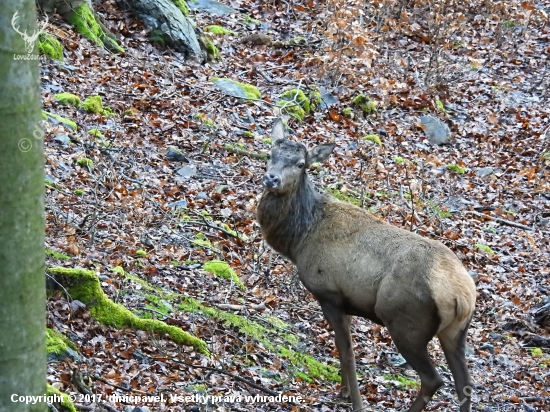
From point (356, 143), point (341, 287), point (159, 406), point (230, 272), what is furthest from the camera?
point (356, 143)

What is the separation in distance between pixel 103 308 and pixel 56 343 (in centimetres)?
95

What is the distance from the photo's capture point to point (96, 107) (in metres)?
12.6

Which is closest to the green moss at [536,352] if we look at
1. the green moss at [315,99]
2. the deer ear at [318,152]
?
the deer ear at [318,152]

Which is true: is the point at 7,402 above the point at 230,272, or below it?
above

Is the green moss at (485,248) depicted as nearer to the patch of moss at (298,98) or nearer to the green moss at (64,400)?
the patch of moss at (298,98)

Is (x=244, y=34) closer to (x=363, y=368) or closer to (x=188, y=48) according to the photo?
(x=188, y=48)

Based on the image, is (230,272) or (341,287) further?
(230,272)

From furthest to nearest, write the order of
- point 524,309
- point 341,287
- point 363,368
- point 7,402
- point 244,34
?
point 244,34
point 524,309
point 363,368
point 341,287
point 7,402

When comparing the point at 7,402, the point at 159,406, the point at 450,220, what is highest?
the point at 7,402

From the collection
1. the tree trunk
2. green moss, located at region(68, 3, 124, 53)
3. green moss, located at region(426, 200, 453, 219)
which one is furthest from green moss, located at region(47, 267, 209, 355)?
green moss, located at region(68, 3, 124, 53)

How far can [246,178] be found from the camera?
12414mm

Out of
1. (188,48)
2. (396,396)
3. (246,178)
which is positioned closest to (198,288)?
(396,396)

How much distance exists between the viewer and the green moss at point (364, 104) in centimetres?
1622

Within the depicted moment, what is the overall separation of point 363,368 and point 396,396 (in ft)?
2.08
